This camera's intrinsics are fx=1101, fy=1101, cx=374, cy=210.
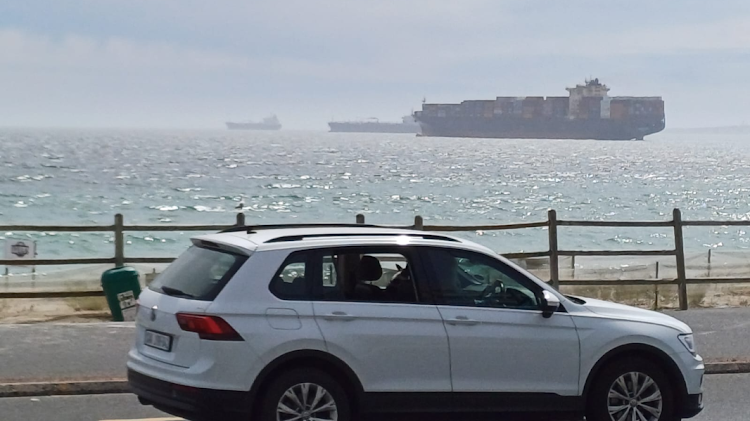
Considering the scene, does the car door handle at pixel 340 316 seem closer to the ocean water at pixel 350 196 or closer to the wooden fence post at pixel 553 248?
the wooden fence post at pixel 553 248

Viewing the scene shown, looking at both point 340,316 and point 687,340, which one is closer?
point 340,316

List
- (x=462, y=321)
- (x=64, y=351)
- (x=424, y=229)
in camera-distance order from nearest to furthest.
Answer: (x=462, y=321)
(x=64, y=351)
(x=424, y=229)

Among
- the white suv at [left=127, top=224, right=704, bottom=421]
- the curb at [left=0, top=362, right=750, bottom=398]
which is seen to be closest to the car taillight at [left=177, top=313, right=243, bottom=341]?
the white suv at [left=127, top=224, right=704, bottom=421]

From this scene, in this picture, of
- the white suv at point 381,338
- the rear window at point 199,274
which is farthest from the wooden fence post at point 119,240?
the rear window at point 199,274

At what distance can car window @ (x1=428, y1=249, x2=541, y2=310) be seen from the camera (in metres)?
7.04

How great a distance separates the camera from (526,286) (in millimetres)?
7145

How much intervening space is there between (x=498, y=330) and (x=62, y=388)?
382 cm

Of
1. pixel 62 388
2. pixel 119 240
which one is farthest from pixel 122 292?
pixel 62 388

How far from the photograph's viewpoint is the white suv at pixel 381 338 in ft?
21.2

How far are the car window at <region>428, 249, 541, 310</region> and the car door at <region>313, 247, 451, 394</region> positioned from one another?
217 mm

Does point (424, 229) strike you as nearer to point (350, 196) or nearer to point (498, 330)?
point (498, 330)

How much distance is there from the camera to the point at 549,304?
703cm

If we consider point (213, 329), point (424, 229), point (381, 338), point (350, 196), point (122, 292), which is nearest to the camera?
point (213, 329)

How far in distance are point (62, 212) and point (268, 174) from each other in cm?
4057
